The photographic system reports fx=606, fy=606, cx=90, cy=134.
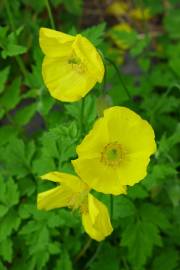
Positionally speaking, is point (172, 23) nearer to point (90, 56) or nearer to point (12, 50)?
point (12, 50)

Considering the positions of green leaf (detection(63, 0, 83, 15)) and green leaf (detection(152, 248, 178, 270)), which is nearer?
green leaf (detection(152, 248, 178, 270))

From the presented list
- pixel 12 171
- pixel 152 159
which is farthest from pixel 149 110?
pixel 12 171

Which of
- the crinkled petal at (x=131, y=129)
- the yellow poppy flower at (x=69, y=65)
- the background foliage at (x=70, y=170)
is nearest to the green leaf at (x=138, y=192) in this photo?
the background foliage at (x=70, y=170)

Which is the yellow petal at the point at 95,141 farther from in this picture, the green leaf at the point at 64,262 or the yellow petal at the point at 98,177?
the green leaf at the point at 64,262

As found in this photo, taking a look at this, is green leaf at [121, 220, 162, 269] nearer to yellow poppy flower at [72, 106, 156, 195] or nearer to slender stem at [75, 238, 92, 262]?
slender stem at [75, 238, 92, 262]

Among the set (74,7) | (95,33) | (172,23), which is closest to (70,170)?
(95,33)

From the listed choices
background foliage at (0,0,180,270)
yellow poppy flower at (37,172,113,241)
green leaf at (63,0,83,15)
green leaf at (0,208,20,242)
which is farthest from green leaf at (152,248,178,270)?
green leaf at (63,0,83,15)
